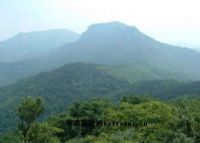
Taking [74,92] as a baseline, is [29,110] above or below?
above

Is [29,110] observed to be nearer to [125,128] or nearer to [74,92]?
[125,128]

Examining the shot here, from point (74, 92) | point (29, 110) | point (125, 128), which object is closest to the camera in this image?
point (29, 110)

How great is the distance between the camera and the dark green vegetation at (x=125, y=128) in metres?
41.5

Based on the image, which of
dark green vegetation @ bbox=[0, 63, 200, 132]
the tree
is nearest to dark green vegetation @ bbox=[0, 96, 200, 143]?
the tree

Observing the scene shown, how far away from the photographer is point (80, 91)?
7352 inches

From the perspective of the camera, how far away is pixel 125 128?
50.2m

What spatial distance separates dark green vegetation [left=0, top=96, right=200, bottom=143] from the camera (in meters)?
41.5

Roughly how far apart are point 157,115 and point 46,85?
481 ft

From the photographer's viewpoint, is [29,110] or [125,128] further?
[125,128]

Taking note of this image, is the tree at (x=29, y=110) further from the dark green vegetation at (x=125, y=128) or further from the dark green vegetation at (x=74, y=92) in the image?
the dark green vegetation at (x=74, y=92)

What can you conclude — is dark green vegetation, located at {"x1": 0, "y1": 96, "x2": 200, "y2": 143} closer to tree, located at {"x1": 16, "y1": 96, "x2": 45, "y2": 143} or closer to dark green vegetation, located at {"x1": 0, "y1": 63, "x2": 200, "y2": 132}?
tree, located at {"x1": 16, "y1": 96, "x2": 45, "y2": 143}

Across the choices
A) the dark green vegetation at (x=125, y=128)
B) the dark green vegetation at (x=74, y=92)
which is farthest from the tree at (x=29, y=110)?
the dark green vegetation at (x=74, y=92)

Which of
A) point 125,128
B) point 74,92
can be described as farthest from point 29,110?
point 74,92

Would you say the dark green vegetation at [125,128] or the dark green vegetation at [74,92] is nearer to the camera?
the dark green vegetation at [125,128]
